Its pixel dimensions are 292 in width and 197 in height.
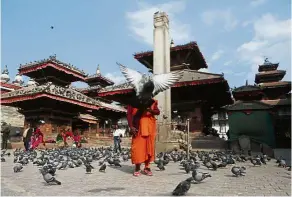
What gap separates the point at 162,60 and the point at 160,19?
2.26 meters

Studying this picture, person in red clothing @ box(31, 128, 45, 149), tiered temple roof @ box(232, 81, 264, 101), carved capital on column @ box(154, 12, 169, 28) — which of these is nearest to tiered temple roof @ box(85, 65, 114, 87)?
tiered temple roof @ box(232, 81, 264, 101)

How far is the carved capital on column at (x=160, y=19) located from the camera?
14.0m

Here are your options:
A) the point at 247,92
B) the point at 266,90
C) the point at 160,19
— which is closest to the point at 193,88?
the point at 247,92

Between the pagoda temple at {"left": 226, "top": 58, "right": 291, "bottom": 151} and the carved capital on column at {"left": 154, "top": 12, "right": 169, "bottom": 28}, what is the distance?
7136 mm

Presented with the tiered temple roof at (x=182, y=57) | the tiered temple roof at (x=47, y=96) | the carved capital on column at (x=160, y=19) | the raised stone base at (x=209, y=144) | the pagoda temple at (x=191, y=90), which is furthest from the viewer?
the tiered temple roof at (x=182, y=57)

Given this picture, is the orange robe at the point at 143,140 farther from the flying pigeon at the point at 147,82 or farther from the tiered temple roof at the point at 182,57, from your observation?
the tiered temple roof at the point at 182,57

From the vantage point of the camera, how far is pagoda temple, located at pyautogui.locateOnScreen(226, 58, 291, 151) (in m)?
16.4

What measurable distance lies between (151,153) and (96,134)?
25.0 m

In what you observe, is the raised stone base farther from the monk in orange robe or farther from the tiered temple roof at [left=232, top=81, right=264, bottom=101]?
the tiered temple roof at [left=232, top=81, right=264, bottom=101]

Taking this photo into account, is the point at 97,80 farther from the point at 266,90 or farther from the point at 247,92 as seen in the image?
the point at 266,90

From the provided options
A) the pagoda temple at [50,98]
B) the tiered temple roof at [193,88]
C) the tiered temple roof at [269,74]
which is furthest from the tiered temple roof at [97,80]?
the tiered temple roof at [269,74]

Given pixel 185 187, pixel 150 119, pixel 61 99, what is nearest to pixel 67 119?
pixel 61 99

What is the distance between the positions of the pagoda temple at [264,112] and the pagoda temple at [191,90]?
246cm

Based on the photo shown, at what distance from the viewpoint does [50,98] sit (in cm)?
2134
